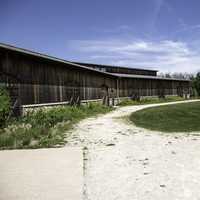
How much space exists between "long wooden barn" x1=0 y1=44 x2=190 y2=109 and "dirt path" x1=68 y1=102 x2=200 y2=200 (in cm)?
643

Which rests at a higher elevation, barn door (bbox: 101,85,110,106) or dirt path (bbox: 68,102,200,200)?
barn door (bbox: 101,85,110,106)

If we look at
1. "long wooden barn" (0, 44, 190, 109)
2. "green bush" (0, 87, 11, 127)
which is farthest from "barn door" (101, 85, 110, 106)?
"green bush" (0, 87, 11, 127)

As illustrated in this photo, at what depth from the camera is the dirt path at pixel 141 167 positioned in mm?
4582

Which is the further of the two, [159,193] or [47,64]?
[47,64]

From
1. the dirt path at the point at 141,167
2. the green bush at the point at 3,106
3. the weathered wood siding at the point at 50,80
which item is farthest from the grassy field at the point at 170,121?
the green bush at the point at 3,106

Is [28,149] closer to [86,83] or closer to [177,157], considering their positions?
[177,157]

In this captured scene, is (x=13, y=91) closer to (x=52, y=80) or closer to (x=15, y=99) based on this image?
(x=15, y=99)

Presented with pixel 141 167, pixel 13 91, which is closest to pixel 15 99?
pixel 13 91

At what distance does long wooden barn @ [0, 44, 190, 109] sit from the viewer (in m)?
14.5

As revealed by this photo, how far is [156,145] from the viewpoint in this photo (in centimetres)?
851

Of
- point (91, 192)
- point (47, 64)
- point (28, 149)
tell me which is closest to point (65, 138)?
point (28, 149)

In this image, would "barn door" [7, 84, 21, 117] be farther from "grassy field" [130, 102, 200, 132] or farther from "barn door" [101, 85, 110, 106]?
"barn door" [101, 85, 110, 106]

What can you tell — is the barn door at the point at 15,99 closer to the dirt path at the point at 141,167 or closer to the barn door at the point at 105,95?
the dirt path at the point at 141,167

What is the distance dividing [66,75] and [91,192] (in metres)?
17.0
